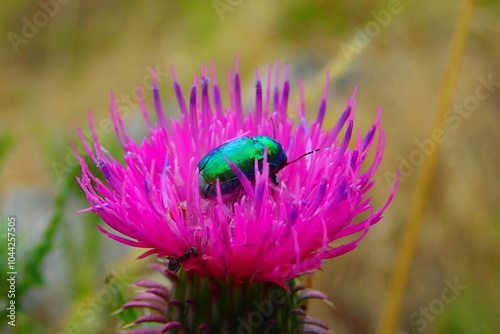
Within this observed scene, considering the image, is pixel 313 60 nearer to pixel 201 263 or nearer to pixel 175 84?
pixel 175 84

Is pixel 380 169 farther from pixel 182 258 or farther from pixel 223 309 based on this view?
pixel 182 258

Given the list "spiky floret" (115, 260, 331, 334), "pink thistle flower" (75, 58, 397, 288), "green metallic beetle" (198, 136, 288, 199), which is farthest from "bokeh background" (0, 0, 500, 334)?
"green metallic beetle" (198, 136, 288, 199)

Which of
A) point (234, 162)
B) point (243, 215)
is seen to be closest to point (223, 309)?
point (243, 215)

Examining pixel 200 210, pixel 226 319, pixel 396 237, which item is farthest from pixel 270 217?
pixel 396 237

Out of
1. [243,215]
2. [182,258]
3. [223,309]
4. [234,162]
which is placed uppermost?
[234,162]

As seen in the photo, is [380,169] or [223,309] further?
[380,169]

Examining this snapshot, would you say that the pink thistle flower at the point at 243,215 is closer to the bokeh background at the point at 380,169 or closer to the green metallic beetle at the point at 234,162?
the green metallic beetle at the point at 234,162

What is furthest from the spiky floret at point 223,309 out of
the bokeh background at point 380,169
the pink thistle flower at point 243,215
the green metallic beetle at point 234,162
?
the bokeh background at point 380,169
